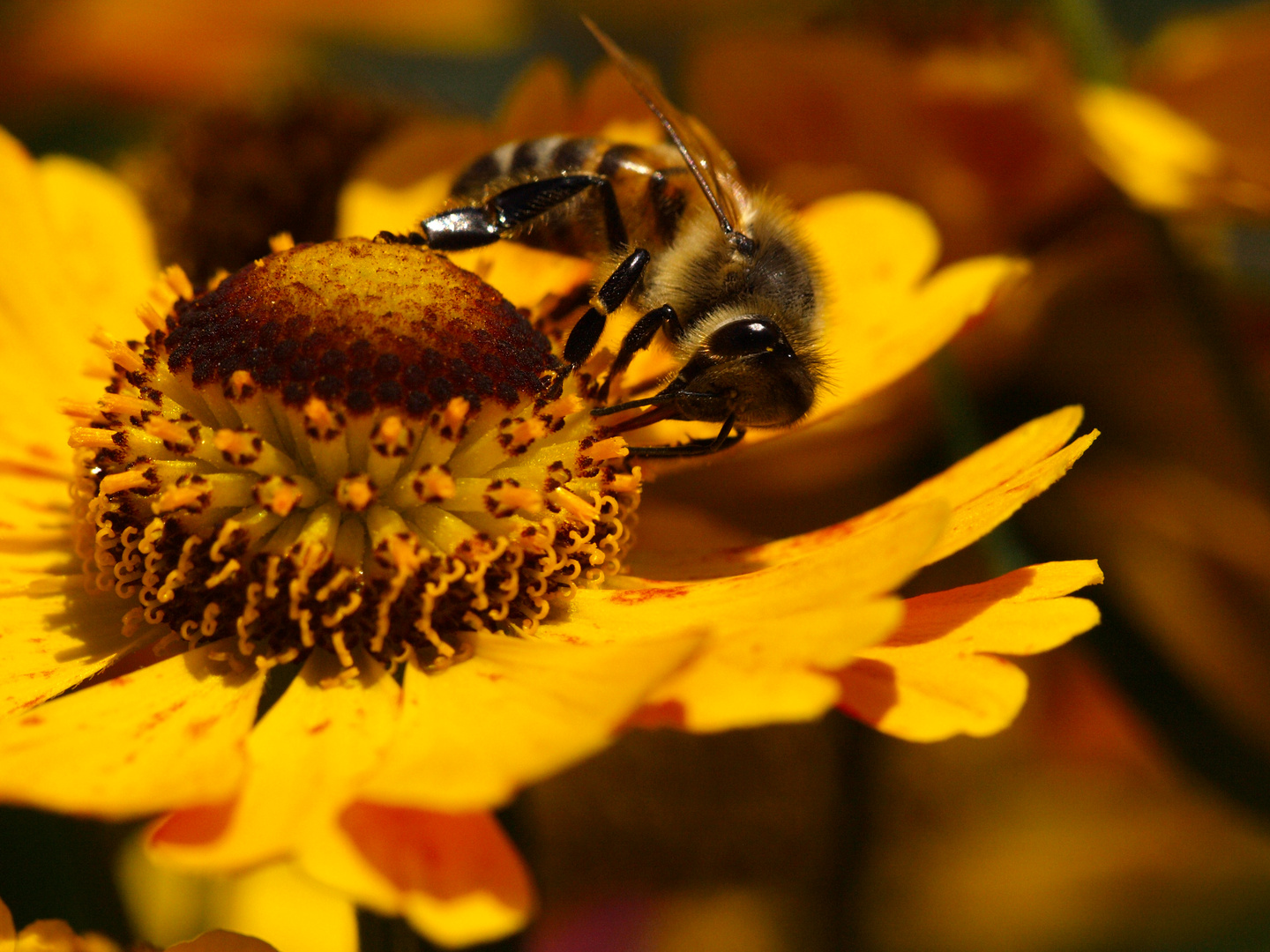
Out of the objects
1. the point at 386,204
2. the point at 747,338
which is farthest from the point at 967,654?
the point at 386,204

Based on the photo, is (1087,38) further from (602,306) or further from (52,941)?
(52,941)

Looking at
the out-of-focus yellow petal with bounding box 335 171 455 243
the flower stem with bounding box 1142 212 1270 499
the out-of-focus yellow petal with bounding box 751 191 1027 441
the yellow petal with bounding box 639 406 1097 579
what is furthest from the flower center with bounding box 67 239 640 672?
the flower stem with bounding box 1142 212 1270 499

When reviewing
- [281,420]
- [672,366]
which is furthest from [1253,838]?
[281,420]

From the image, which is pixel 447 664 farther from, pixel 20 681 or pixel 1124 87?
pixel 1124 87

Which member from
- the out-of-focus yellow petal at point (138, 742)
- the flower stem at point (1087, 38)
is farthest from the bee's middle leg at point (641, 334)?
the flower stem at point (1087, 38)

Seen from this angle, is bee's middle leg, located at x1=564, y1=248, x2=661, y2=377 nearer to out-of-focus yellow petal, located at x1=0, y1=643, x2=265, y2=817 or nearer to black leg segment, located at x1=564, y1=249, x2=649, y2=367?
black leg segment, located at x1=564, y1=249, x2=649, y2=367
